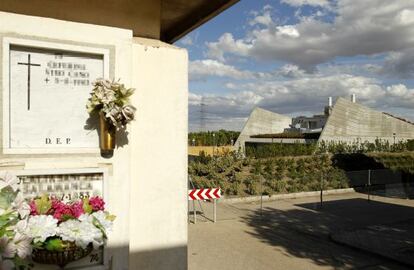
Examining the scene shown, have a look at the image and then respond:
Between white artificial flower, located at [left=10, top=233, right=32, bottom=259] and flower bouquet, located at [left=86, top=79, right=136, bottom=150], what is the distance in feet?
4.73

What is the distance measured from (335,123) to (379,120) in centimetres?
549

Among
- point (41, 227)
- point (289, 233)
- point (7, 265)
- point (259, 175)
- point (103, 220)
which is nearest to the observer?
point (7, 265)

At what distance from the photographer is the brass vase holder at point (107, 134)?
15.2 ft

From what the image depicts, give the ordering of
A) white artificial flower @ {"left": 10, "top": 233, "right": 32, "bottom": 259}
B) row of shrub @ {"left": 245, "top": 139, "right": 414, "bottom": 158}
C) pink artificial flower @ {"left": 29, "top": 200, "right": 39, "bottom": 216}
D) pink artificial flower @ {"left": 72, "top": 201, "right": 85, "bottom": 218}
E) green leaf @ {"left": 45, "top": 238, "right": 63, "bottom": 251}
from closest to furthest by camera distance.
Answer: white artificial flower @ {"left": 10, "top": 233, "right": 32, "bottom": 259}, green leaf @ {"left": 45, "top": 238, "right": 63, "bottom": 251}, pink artificial flower @ {"left": 29, "top": 200, "right": 39, "bottom": 216}, pink artificial flower @ {"left": 72, "top": 201, "right": 85, "bottom": 218}, row of shrub @ {"left": 245, "top": 139, "right": 414, "bottom": 158}

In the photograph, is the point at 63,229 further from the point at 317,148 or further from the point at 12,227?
the point at 317,148

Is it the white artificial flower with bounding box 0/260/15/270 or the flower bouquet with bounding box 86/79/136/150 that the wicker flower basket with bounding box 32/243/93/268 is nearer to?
the white artificial flower with bounding box 0/260/15/270

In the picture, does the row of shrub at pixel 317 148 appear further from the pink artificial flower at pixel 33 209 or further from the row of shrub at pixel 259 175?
the pink artificial flower at pixel 33 209

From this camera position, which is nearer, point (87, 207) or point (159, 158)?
point (87, 207)

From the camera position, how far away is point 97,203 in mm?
4344

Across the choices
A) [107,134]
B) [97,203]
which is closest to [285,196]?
[107,134]

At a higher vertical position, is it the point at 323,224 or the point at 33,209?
the point at 33,209

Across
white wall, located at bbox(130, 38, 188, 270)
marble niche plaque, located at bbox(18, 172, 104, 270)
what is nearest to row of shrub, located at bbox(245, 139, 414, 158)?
white wall, located at bbox(130, 38, 188, 270)

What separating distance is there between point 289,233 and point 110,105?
9.10 m

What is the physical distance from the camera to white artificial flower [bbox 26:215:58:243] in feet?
12.2
